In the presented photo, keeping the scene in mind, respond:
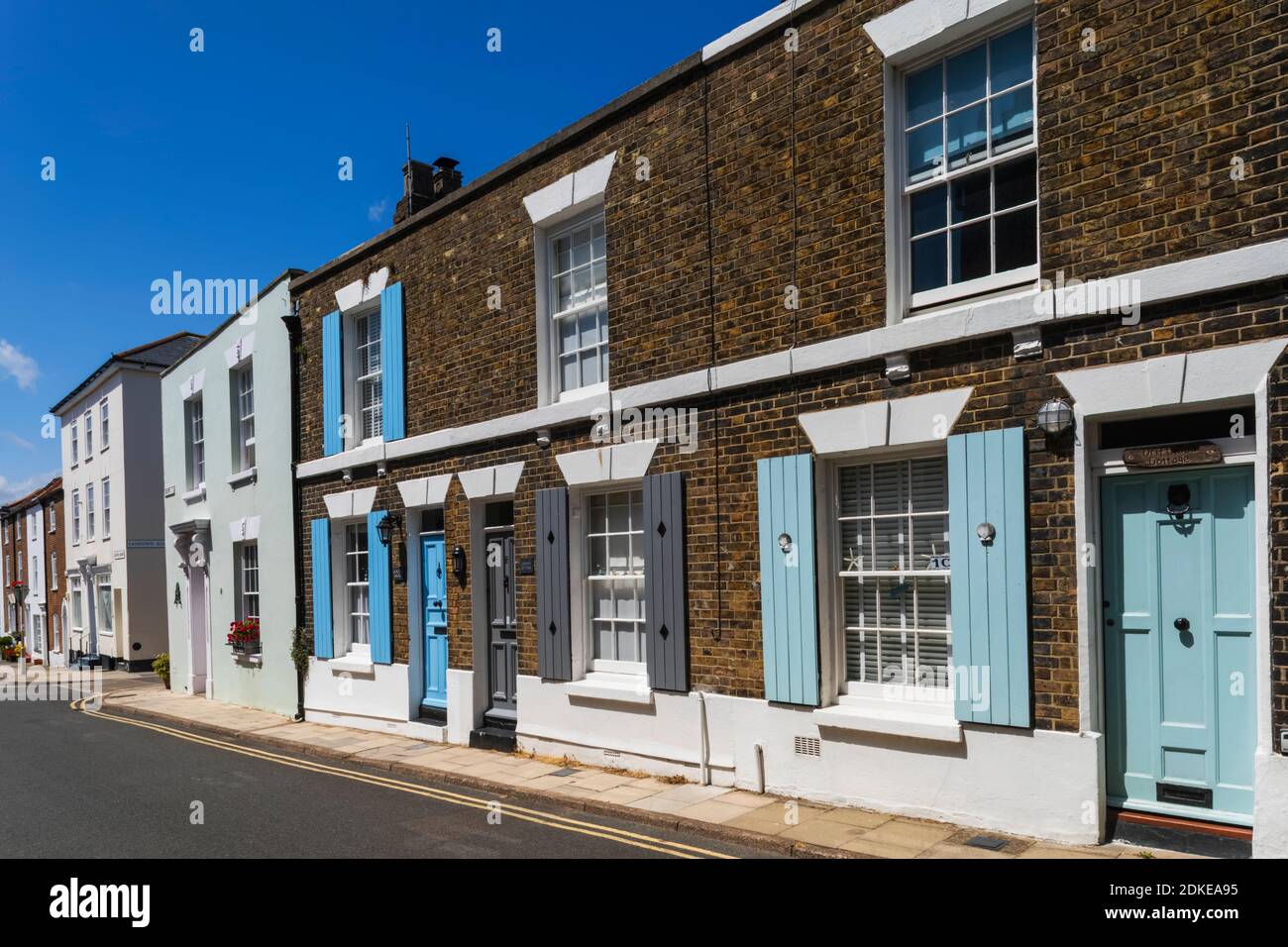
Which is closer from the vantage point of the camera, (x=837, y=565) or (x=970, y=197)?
(x=970, y=197)

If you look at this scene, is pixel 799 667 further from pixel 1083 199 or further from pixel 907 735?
pixel 1083 199

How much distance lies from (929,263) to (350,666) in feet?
31.9

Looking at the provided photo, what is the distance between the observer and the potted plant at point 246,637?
1612 cm

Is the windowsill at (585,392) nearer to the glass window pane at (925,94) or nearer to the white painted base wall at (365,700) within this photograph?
the glass window pane at (925,94)

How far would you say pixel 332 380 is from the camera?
44.6 feet

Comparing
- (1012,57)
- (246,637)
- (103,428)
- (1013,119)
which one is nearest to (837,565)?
(1013,119)

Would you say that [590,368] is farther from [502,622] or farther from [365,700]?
[365,700]

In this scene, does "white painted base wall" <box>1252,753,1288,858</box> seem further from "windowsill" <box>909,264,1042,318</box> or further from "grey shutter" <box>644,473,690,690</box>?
"grey shutter" <box>644,473,690,690</box>

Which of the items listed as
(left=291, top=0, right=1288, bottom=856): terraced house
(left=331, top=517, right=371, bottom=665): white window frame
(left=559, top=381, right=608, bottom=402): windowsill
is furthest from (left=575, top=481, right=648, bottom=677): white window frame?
(left=331, top=517, right=371, bottom=665): white window frame

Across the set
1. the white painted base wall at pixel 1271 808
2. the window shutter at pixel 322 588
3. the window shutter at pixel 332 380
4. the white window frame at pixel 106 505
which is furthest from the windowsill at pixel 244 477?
the white painted base wall at pixel 1271 808

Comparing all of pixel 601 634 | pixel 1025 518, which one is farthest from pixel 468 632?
pixel 1025 518

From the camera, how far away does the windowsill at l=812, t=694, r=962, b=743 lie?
6594 millimetres

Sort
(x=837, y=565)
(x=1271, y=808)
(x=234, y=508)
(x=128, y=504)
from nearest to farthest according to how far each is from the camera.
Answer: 1. (x=1271, y=808)
2. (x=837, y=565)
3. (x=234, y=508)
4. (x=128, y=504)

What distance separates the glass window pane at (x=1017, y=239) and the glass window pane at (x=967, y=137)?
52cm
